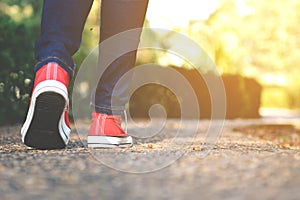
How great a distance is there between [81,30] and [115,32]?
158mm

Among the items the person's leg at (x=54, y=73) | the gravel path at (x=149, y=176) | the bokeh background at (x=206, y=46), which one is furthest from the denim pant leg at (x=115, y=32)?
the bokeh background at (x=206, y=46)

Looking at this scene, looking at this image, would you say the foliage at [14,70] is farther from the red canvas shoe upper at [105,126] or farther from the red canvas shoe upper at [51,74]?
the red canvas shoe upper at [51,74]

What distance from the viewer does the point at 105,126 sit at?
1.92m

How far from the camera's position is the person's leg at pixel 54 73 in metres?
1.63

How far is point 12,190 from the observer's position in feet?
3.62

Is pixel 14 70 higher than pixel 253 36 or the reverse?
the reverse

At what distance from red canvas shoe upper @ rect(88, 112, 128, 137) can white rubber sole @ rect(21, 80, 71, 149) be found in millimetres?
230

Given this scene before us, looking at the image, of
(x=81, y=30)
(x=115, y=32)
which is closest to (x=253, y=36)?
(x=115, y=32)

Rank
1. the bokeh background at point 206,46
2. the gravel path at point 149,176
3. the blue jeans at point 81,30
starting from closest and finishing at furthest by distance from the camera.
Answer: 1. the gravel path at point 149,176
2. the blue jeans at point 81,30
3. the bokeh background at point 206,46

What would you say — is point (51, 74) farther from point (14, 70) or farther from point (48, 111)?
point (14, 70)

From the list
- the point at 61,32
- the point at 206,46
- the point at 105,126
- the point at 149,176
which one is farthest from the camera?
the point at 206,46

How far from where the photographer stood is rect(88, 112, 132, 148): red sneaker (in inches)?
75.9

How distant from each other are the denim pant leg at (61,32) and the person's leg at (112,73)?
0.14 m

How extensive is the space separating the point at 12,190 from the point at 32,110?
565 mm
